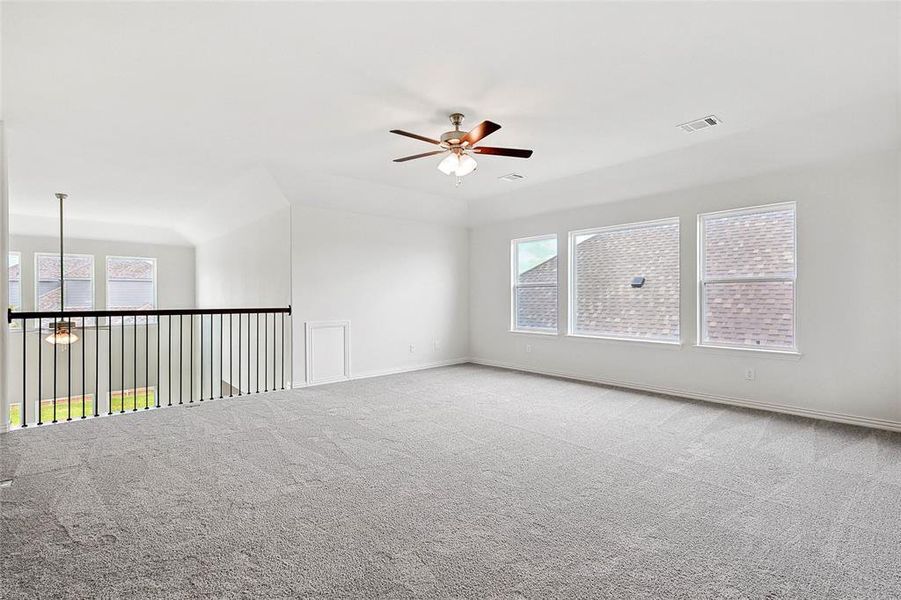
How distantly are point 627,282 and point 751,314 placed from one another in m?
1.43

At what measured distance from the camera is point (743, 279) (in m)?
4.69

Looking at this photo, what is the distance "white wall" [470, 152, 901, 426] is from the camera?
389 cm

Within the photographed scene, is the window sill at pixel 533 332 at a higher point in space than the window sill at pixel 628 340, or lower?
higher

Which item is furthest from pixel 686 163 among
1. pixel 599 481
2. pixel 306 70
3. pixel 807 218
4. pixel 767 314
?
pixel 306 70

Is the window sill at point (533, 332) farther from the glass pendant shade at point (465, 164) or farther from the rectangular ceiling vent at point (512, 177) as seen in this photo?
the glass pendant shade at point (465, 164)

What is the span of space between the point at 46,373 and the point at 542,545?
430 inches

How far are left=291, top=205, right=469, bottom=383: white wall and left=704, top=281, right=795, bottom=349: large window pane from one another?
12.5ft

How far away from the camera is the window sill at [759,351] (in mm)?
4371

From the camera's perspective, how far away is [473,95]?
128 inches

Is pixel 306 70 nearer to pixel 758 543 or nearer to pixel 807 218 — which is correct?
pixel 758 543

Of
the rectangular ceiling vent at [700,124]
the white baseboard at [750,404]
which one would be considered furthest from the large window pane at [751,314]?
the rectangular ceiling vent at [700,124]

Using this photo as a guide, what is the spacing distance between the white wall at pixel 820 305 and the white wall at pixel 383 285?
2499 millimetres

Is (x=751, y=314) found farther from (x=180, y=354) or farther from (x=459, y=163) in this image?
(x=180, y=354)

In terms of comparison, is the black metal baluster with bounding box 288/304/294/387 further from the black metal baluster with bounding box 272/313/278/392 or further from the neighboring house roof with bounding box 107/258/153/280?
the neighboring house roof with bounding box 107/258/153/280
